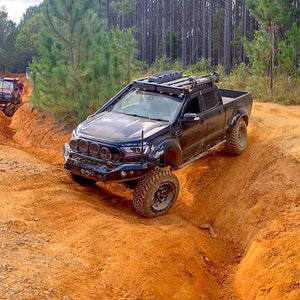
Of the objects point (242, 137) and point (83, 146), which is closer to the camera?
point (83, 146)

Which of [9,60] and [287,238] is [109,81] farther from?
[9,60]

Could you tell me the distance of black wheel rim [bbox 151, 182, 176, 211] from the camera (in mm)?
7668

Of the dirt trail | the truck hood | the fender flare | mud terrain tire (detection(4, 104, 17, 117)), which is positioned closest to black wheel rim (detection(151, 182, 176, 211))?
the dirt trail

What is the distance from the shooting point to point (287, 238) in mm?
6582

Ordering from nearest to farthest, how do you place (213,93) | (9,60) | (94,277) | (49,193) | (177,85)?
(94,277) → (49,193) → (177,85) → (213,93) → (9,60)

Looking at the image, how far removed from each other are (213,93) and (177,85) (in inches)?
38.3

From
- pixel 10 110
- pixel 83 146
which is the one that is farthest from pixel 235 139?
pixel 10 110

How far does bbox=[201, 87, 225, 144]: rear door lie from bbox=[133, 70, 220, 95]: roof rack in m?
0.25

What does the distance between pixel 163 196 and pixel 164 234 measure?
1.03 m

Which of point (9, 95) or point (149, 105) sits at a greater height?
point (149, 105)

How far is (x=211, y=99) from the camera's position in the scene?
359 inches

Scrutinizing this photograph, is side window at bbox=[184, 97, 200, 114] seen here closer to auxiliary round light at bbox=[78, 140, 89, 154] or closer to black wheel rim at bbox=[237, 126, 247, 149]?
black wheel rim at bbox=[237, 126, 247, 149]

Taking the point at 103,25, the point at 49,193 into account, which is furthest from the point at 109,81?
the point at 49,193

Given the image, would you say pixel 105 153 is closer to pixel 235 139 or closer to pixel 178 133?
pixel 178 133
